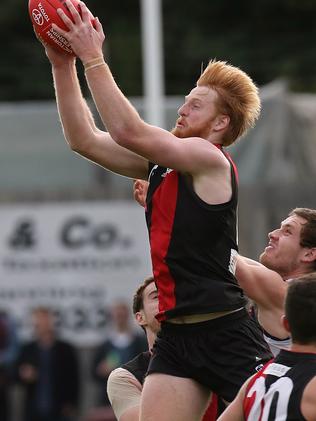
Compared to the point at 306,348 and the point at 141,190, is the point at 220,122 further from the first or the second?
the point at 306,348

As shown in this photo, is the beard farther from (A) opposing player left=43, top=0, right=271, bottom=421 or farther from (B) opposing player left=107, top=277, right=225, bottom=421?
(B) opposing player left=107, top=277, right=225, bottom=421

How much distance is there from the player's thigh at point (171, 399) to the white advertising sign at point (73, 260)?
8.93 meters

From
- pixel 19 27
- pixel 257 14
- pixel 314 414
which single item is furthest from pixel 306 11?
pixel 314 414

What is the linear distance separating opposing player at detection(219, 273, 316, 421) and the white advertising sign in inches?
381

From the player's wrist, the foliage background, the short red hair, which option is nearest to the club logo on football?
the player's wrist

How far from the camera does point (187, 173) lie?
596 centimetres

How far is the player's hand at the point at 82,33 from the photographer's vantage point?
5.89 meters

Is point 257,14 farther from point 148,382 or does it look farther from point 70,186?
point 148,382

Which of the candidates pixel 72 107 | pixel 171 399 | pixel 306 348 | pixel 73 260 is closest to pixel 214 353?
pixel 171 399

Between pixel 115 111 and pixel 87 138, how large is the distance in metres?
0.62

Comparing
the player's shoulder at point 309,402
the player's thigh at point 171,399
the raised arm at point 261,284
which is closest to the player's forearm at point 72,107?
the raised arm at point 261,284

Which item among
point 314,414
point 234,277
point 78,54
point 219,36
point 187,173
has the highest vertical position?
point 219,36

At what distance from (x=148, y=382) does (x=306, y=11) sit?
60.6 feet

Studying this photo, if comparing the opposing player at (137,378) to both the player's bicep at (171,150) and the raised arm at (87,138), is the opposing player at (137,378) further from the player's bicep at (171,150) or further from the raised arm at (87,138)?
the player's bicep at (171,150)
